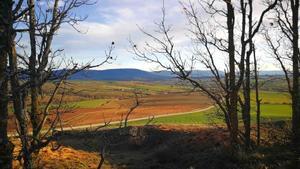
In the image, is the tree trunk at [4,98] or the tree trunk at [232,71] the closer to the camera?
the tree trunk at [4,98]

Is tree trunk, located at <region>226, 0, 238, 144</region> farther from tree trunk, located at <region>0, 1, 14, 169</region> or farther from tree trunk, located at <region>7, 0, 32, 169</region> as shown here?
tree trunk, located at <region>0, 1, 14, 169</region>

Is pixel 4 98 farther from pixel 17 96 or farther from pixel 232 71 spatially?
pixel 232 71

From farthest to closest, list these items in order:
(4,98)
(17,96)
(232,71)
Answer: (232,71) < (17,96) < (4,98)

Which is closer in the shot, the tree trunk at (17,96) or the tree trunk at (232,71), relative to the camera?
the tree trunk at (17,96)

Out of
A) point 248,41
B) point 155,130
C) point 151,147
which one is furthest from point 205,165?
point 155,130

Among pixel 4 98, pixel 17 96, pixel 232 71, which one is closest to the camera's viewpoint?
pixel 4 98

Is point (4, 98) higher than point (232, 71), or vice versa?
point (232, 71)

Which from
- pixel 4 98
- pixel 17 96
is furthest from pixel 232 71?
pixel 4 98

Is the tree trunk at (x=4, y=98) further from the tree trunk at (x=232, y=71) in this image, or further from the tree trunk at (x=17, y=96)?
the tree trunk at (x=232, y=71)

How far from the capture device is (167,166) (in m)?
21.0

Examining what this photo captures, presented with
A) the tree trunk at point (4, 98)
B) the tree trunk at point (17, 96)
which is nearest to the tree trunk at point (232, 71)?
the tree trunk at point (17, 96)

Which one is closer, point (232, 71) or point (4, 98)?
point (4, 98)

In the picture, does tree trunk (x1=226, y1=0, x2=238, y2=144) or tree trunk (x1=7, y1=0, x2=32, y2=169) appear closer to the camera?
tree trunk (x1=7, y1=0, x2=32, y2=169)

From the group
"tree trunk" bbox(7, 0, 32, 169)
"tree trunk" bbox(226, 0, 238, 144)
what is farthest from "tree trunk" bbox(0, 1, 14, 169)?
"tree trunk" bbox(226, 0, 238, 144)
